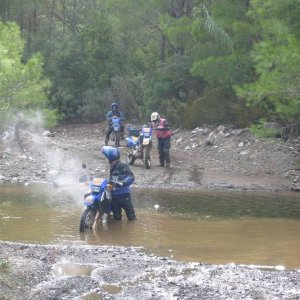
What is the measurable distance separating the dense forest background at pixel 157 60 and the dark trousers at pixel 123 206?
3.46 m

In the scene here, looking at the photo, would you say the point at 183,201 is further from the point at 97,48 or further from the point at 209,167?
the point at 97,48

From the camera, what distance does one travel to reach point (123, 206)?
1245 cm

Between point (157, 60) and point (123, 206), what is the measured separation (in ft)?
81.2

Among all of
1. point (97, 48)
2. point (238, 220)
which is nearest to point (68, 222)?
point (238, 220)

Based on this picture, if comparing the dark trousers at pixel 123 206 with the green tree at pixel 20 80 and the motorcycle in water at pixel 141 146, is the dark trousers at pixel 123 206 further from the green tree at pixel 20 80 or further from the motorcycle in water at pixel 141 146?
the green tree at pixel 20 80

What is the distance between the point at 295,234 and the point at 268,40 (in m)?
6.61

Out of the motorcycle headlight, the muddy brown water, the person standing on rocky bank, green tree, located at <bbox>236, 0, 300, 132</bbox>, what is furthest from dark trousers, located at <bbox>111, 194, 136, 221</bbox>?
the person standing on rocky bank

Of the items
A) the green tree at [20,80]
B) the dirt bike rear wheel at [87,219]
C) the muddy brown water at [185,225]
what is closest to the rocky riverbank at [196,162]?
the muddy brown water at [185,225]

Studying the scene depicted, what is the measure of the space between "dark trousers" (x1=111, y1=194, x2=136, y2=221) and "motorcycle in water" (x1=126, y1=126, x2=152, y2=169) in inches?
283

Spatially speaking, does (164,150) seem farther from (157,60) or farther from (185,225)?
(157,60)

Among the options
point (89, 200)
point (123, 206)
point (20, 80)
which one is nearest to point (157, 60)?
point (20, 80)

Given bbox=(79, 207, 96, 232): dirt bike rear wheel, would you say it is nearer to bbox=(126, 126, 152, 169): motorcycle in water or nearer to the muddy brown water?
the muddy brown water

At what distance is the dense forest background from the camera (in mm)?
16031

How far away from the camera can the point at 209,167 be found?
2094 centimetres
